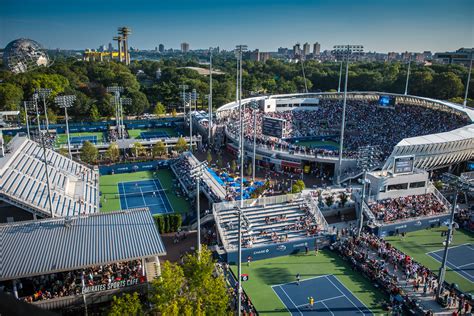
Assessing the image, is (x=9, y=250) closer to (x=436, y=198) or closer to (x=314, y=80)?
(x=436, y=198)

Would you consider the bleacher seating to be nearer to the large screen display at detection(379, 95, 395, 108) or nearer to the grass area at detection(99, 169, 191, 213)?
the grass area at detection(99, 169, 191, 213)

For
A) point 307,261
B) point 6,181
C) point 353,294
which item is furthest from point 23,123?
point 353,294

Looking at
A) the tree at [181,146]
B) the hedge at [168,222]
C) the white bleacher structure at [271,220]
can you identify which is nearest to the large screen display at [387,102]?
the tree at [181,146]

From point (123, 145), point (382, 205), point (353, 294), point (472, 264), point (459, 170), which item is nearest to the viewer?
point (353, 294)

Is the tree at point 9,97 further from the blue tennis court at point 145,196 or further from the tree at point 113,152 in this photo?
the blue tennis court at point 145,196

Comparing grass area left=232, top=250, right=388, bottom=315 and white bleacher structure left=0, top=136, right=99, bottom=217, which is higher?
white bleacher structure left=0, top=136, right=99, bottom=217

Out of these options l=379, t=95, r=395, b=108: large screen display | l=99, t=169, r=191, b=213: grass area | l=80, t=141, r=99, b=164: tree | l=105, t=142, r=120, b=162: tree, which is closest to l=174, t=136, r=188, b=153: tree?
l=99, t=169, r=191, b=213: grass area
